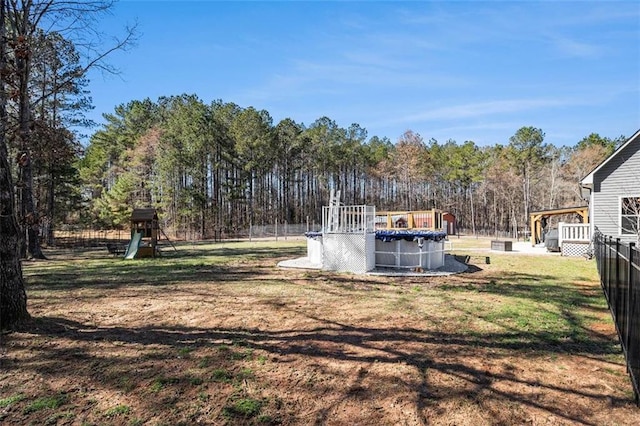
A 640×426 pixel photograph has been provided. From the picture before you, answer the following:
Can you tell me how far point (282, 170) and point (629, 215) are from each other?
37.9m

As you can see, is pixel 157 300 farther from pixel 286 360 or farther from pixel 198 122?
pixel 198 122

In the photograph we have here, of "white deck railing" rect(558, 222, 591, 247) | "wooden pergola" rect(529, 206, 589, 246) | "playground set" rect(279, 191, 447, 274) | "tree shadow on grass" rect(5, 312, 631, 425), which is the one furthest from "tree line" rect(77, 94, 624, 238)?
"tree shadow on grass" rect(5, 312, 631, 425)

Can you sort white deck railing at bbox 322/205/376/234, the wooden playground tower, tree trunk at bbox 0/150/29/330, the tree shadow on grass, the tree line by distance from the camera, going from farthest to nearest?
the tree line, the wooden playground tower, white deck railing at bbox 322/205/376/234, tree trunk at bbox 0/150/29/330, the tree shadow on grass

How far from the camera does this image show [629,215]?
523 inches

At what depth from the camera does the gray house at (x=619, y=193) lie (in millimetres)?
13266

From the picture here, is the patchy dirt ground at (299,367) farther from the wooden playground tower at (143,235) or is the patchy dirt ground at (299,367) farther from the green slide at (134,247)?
the wooden playground tower at (143,235)

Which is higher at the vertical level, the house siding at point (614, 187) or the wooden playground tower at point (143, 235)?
the house siding at point (614, 187)

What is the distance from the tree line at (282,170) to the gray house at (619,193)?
25481 millimetres

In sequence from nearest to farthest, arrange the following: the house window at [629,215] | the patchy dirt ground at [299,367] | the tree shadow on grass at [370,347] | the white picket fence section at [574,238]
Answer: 1. the patchy dirt ground at [299,367]
2. the tree shadow on grass at [370,347]
3. the house window at [629,215]
4. the white picket fence section at [574,238]

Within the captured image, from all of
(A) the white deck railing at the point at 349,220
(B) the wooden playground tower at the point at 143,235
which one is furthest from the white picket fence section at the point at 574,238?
(B) the wooden playground tower at the point at 143,235

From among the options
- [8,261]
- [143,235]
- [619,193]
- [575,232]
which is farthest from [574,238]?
[143,235]

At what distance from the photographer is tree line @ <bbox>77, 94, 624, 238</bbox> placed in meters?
36.3

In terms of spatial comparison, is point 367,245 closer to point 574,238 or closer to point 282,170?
point 574,238

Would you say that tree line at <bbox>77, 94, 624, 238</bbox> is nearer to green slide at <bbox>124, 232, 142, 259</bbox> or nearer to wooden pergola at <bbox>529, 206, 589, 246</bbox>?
wooden pergola at <bbox>529, 206, 589, 246</bbox>
